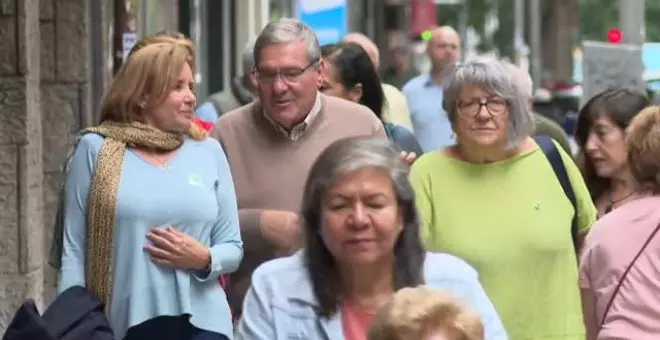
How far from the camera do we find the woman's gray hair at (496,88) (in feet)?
19.8

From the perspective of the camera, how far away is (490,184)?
6.02 metres

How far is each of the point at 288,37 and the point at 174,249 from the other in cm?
106

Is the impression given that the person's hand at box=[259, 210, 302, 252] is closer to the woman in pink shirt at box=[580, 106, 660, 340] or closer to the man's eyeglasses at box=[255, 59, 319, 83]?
the man's eyeglasses at box=[255, 59, 319, 83]

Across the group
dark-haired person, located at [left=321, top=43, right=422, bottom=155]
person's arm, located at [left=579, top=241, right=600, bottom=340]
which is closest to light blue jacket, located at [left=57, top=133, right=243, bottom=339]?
person's arm, located at [left=579, top=241, right=600, bottom=340]

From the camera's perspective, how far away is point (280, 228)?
19.9 ft

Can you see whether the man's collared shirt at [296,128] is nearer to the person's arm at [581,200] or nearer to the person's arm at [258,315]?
the person's arm at [581,200]

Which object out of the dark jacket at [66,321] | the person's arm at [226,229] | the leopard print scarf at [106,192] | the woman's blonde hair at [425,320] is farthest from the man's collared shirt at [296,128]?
the woman's blonde hair at [425,320]

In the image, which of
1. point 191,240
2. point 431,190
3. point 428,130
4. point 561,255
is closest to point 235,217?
point 191,240

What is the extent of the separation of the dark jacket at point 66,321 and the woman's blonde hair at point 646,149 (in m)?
1.77

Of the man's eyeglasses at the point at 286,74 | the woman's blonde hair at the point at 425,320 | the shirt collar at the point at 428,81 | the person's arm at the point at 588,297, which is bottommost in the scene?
the person's arm at the point at 588,297

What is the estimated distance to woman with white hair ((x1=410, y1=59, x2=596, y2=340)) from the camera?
231 inches

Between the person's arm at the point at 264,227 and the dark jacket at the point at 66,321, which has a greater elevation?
the person's arm at the point at 264,227

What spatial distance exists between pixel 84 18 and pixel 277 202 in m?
3.02

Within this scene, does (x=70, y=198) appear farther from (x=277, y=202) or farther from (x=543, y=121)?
(x=543, y=121)
